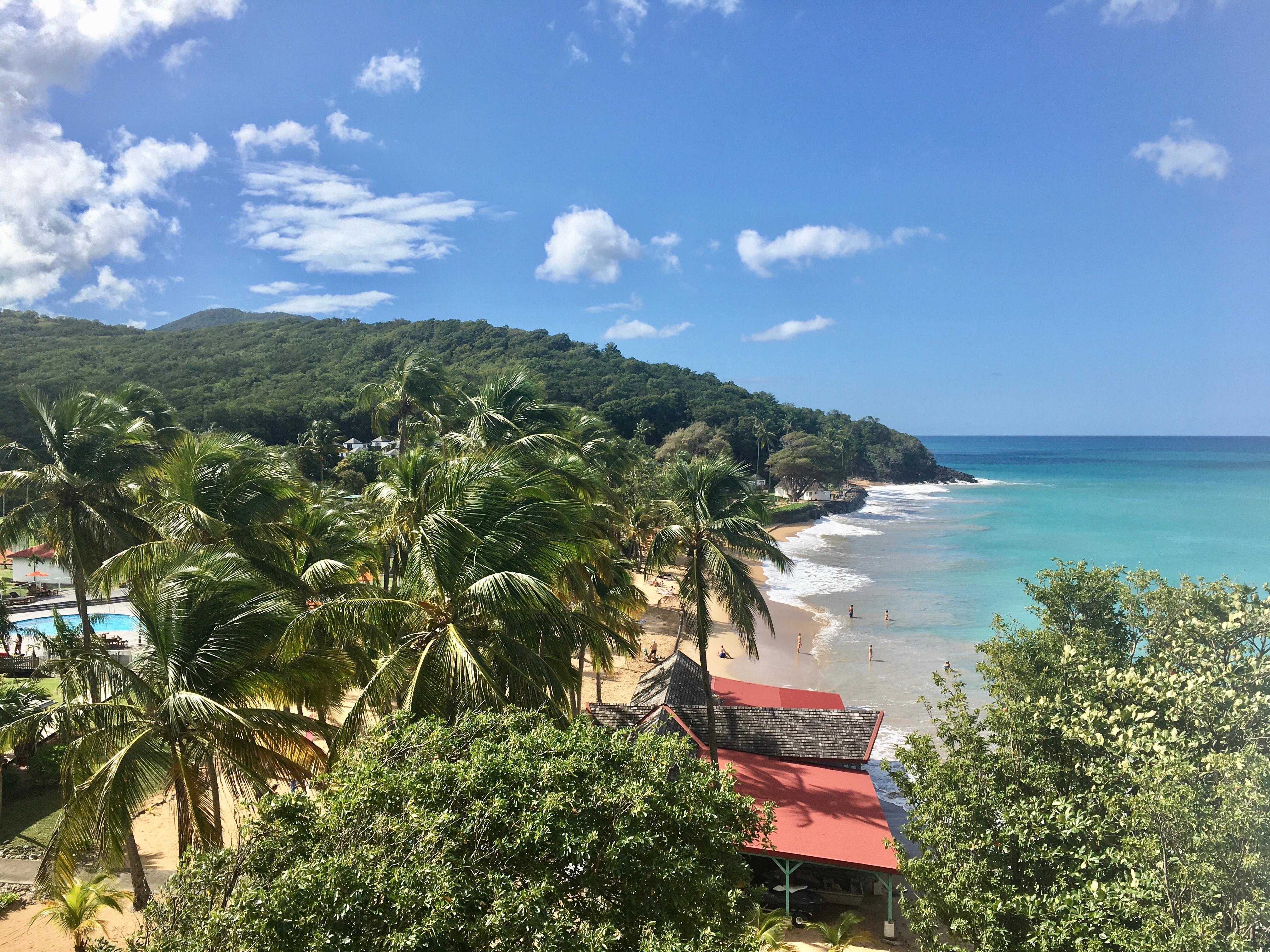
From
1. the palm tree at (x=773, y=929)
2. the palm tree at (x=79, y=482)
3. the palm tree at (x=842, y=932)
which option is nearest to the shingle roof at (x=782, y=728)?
the palm tree at (x=842, y=932)

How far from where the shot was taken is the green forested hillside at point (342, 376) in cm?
6034

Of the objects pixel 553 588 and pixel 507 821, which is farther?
pixel 553 588

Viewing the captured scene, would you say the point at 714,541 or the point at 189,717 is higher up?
the point at 714,541

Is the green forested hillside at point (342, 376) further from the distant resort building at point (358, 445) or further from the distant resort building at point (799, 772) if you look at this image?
the distant resort building at point (799, 772)

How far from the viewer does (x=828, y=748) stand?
13781 millimetres

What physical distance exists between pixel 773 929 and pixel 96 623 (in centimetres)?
2861

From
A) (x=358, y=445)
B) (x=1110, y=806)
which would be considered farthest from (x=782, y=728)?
(x=358, y=445)

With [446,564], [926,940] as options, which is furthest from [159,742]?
[926,940]

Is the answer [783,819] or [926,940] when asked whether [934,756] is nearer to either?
[926,940]

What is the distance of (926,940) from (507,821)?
4.86 meters

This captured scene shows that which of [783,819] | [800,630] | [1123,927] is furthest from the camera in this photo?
[800,630]

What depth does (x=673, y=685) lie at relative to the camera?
52.5 feet

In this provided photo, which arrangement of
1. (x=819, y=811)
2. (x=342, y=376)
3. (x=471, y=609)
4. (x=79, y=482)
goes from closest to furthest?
(x=471, y=609) → (x=79, y=482) → (x=819, y=811) → (x=342, y=376)

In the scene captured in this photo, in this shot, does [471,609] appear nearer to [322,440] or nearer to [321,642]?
[321,642]
